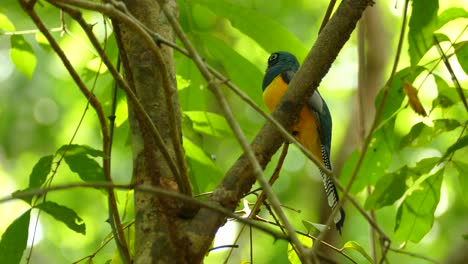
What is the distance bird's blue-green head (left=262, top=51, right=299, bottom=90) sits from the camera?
4.00 metres

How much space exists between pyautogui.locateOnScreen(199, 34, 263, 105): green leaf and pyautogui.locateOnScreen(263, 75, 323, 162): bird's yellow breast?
107 centimetres

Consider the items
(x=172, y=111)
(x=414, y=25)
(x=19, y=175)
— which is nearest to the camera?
(x=172, y=111)

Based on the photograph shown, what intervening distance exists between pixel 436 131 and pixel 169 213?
2.75 ft

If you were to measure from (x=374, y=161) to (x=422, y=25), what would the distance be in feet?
1.41

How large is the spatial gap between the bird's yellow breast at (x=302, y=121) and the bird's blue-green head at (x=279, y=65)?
48mm

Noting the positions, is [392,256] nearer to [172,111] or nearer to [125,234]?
[125,234]

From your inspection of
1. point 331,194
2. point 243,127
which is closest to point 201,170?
point 243,127

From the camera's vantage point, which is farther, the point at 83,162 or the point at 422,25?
the point at 83,162

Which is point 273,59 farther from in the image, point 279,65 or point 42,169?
point 42,169

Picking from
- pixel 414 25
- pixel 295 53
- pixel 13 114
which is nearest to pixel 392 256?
pixel 13 114

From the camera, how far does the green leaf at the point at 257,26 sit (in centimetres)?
263

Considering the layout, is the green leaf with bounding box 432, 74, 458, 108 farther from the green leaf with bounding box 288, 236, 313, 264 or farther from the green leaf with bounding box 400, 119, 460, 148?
the green leaf with bounding box 288, 236, 313, 264

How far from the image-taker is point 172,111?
72.9 inches

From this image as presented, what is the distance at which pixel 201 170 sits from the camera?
8.69 ft
